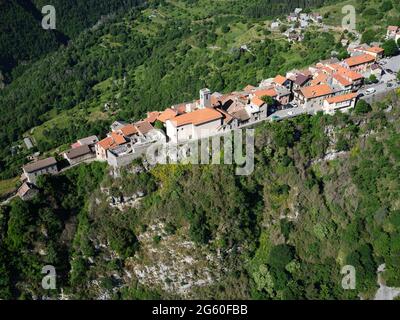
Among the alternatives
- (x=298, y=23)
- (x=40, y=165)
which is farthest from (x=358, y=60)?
(x=40, y=165)

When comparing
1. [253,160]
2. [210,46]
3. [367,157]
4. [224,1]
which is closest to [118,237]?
[253,160]

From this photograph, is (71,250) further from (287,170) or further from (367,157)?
(367,157)

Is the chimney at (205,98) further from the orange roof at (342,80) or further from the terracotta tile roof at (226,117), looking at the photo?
the orange roof at (342,80)

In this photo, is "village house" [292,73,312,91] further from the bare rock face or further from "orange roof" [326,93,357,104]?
the bare rock face

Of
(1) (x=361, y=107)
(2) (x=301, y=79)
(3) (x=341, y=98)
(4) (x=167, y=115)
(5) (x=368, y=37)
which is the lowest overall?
(1) (x=361, y=107)

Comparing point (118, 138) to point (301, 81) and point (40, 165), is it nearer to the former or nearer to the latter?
point (40, 165)

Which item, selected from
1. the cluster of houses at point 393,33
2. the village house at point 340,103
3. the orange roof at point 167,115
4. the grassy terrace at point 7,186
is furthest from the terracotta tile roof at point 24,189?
the cluster of houses at point 393,33

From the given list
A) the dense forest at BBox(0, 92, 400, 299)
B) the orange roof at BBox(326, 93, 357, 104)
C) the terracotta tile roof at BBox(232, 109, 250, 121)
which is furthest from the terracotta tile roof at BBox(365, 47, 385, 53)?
the terracotta tile roof at BBox(232, 109, 250, 121)
